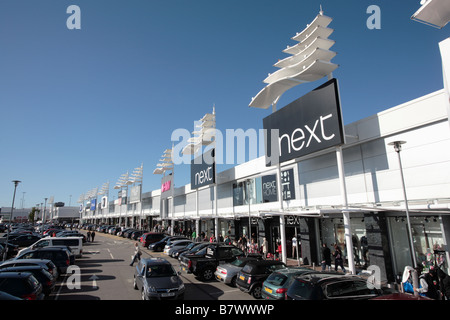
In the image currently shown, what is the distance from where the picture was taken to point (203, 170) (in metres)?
32.9

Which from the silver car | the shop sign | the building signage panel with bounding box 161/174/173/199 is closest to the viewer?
the silver car

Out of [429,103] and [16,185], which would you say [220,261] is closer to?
[429,103]

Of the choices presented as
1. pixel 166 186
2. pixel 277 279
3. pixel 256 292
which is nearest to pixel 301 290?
pixel 277 279

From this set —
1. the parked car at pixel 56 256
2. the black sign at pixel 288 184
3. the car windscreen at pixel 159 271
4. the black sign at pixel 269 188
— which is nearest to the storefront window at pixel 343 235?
the black sign at pixel 288 184

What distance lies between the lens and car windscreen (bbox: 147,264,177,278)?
433 inches

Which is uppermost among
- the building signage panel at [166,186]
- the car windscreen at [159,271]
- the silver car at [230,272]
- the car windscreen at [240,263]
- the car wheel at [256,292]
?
the building signage panel at [166,186]

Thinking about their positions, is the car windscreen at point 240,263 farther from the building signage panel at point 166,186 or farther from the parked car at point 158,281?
the building signage panel at point 166,186

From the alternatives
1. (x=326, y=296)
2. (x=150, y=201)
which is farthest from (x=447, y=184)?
(x=150, y=201)

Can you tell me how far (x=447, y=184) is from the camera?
1198 centimetres

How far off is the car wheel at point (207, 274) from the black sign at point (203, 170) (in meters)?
15.7

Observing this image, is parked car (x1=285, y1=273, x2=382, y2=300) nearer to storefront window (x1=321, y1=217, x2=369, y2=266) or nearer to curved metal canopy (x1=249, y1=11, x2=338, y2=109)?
storefront window (x1=321, y1=217, x2=369, y2=266)

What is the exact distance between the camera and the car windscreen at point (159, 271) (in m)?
11.0

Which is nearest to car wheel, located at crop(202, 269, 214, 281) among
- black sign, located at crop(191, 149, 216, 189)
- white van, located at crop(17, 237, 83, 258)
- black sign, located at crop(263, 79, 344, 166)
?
black sign, located at crop(263, 79, 344, 166)

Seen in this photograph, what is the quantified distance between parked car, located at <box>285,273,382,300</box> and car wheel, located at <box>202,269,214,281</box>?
737 cm
